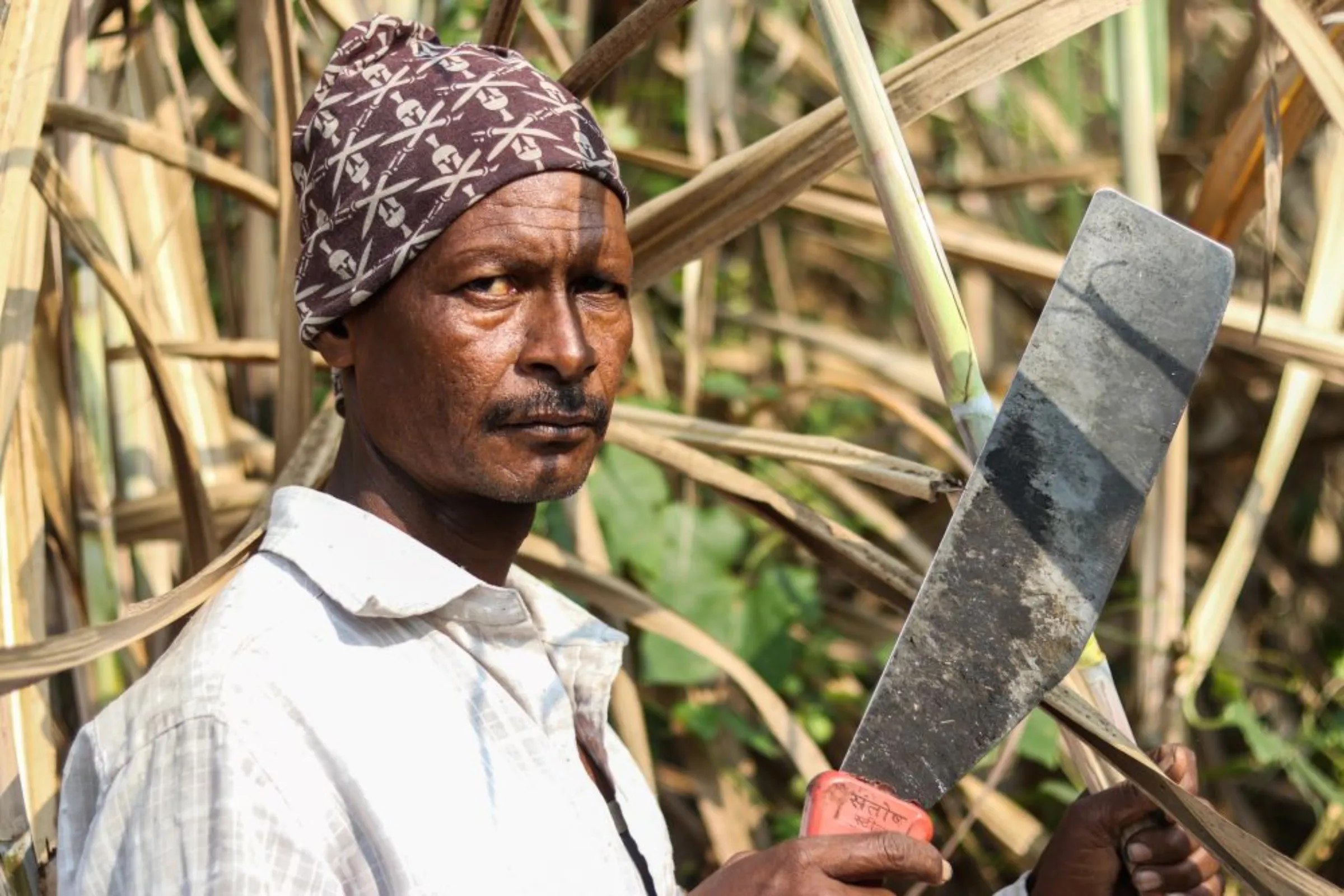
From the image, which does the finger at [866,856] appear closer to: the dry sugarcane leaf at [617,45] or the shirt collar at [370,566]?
the shirt collar at [370,566]

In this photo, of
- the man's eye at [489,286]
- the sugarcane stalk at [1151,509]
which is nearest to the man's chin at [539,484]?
the man's eye at [489,286]

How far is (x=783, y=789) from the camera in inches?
92.7

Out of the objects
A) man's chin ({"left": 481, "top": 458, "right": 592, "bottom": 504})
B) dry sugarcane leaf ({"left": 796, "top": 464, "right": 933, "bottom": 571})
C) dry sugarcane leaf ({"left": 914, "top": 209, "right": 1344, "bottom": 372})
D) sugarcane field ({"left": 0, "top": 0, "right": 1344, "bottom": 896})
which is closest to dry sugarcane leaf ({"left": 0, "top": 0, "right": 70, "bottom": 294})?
sugarcane field ({"left": 0, "top": 0, "right": 1344, "bottom": 896})

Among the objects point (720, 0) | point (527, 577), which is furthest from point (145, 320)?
point (720, 0)

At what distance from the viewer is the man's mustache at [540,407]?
1135mm

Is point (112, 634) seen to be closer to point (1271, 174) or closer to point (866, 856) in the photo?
point (866, 856)

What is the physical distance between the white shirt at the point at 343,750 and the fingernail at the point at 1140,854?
0.38 metres

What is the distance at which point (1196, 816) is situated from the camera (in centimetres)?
108

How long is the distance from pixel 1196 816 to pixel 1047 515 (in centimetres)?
23

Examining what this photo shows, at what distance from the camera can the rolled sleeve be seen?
92 cm

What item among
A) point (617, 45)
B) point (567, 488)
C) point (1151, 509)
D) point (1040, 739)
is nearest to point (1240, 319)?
point (1151, 509)

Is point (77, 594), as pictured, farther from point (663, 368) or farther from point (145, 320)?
point (663, 368)

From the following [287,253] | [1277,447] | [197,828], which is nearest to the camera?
[197,828]

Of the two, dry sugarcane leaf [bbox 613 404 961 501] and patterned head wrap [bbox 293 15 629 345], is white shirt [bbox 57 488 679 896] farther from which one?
dry sugarcane leaf [bbox 613 404 961 501]
